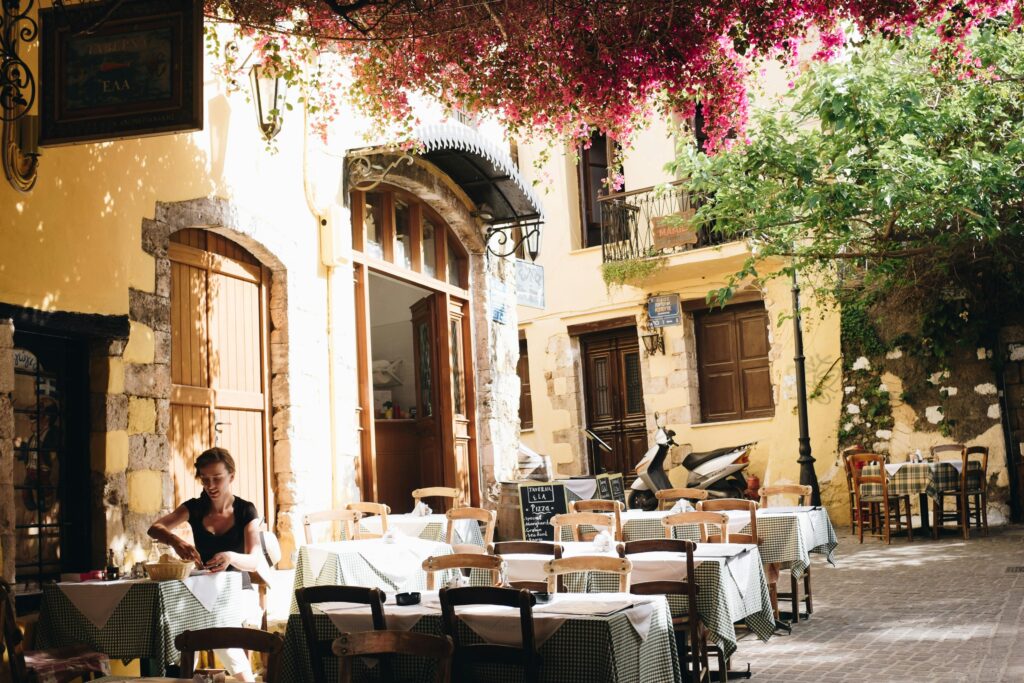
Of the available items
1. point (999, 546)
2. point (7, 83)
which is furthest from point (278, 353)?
point (999, 546)

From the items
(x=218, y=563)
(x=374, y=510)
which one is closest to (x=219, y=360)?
(x=374, y=510)

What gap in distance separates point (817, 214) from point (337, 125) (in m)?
5.40

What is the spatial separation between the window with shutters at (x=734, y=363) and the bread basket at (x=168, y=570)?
12566 mm

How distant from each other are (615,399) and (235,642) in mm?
15143

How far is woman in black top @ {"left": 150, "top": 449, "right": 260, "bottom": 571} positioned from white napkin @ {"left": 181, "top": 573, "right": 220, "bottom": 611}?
15.9 inches

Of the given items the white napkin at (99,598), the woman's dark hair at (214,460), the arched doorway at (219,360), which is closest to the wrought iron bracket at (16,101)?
the arched doorway at (219,360)

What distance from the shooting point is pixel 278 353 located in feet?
28.8

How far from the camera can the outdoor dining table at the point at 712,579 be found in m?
5.62

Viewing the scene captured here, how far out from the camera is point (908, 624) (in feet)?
24.0

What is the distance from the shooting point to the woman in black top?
5941 mm

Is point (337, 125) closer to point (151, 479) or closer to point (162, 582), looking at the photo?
point (151, 479)

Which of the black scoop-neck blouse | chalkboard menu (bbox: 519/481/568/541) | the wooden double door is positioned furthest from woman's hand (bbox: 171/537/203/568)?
the wooden double door

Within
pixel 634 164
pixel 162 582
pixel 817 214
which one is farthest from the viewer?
pixel 634 164

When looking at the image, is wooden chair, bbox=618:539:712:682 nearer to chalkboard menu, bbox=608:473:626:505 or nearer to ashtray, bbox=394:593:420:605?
ashtray, bbox=394:593:420:605
